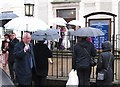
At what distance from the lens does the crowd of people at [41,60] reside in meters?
9.16

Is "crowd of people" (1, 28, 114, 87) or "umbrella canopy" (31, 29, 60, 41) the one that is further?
"umbrella canopy" (31, 29, 60, 41)

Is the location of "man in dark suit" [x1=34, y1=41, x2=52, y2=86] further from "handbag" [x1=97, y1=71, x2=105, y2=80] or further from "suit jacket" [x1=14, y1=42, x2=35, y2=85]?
"handbag" [x1=97, y1=71, x2=105, y2=80]

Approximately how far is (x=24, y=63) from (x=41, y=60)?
1.16 meters

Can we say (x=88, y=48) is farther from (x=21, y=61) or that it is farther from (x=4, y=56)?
(x=4, y=56)

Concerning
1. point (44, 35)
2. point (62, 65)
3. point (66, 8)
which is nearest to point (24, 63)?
point (44, 35)

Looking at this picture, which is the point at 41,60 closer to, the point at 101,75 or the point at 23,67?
the point at 23,67

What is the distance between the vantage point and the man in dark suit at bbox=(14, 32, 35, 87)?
9.07 meters

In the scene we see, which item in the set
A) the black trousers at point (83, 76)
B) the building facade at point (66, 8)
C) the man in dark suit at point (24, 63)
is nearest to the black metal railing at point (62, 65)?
the black trousers at point (83, 76)

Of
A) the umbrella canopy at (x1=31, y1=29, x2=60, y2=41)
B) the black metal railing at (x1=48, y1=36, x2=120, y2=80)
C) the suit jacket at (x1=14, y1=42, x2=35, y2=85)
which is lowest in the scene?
the black metal railing at (x1=48, y1=36, x2=120, y2=80)

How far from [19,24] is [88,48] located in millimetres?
2587

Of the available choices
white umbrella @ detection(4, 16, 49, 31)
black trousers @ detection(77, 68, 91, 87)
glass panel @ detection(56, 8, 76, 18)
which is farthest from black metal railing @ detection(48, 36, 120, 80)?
glass panel @ detection(56, 8, 76, 18)

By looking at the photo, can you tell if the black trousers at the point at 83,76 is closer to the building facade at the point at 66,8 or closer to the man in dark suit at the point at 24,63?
the man in dark suit at the point at 24,63

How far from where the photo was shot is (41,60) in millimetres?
10273

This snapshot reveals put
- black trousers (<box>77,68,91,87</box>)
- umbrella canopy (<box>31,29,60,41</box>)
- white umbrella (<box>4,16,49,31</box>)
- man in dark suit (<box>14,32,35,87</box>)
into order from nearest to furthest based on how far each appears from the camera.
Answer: man in dark suit (<box>14,32,35,87</box>), black trousers (<box>77,68,91,87</box>), white umbrella (<box>4,16,49,31</box>), umbrella canopy (<box>31,29,60,41</box>)
